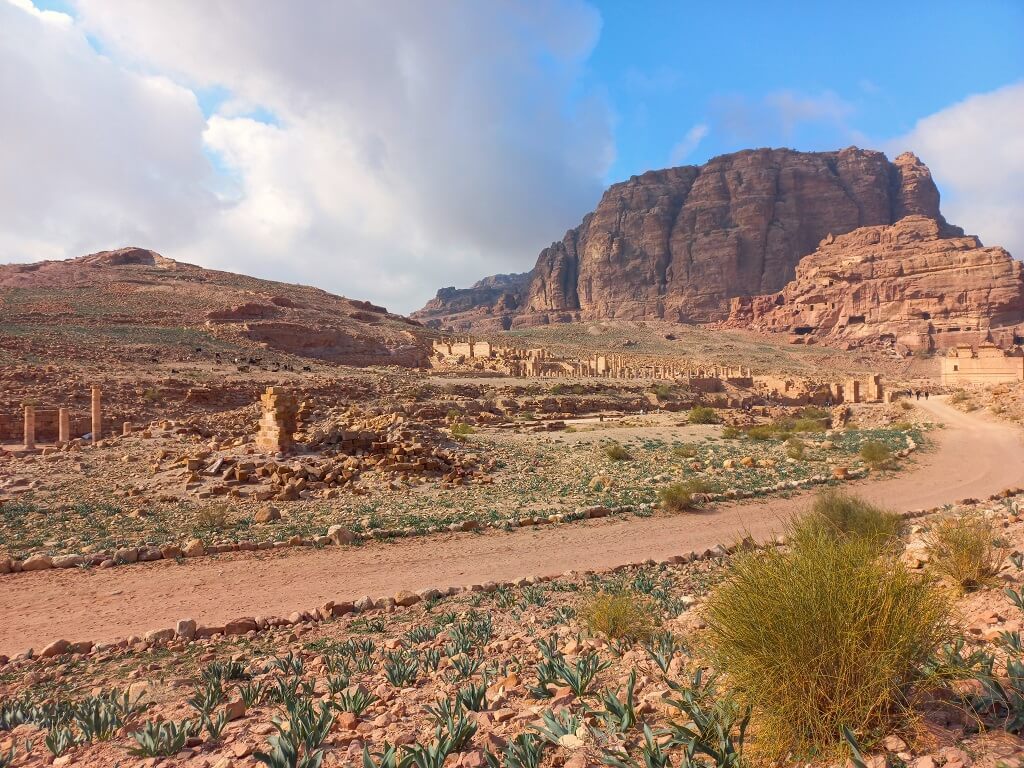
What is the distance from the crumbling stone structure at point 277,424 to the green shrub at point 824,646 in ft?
47.1

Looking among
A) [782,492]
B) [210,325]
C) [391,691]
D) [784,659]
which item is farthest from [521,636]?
[210,325]

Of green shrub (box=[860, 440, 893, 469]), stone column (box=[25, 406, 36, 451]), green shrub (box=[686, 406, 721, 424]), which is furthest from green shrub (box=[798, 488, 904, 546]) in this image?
stone column (box=[25, 406, 36, 451])

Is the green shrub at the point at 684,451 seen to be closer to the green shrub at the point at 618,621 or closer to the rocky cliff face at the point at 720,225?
the green shrub at the point at 618,621

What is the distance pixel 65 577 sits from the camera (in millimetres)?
7844

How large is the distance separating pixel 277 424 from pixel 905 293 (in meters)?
98.3

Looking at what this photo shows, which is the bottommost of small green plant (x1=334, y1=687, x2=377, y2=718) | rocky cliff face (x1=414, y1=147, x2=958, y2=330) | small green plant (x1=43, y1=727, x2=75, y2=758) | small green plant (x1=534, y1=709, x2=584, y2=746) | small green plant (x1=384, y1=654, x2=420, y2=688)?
small green plant (x1=384, y1=654, x2=420, y2=688)

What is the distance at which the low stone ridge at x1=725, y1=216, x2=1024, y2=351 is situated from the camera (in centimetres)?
8019

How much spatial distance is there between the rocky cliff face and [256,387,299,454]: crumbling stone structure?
11151cm

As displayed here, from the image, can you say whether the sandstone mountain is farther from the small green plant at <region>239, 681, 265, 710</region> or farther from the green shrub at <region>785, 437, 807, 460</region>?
the small green plant at <region>239, 681, 265, 710</region>

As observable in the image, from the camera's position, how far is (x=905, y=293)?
3403 inches

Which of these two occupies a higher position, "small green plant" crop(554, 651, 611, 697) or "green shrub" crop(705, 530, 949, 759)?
"green shrub" crop(705, 530, 949, 759)

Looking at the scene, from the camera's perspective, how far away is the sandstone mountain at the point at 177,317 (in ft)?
134

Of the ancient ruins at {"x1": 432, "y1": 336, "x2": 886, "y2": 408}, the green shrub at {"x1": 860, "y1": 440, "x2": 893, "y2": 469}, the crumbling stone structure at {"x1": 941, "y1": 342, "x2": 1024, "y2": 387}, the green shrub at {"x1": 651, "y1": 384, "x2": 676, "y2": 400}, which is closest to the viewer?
the green shrub at {"x1": 860, "y1": 440, "x2": 893, "y2": 469}

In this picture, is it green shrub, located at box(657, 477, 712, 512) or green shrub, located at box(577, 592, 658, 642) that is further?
green shrub, located at box(657, 477, 712, 512)
